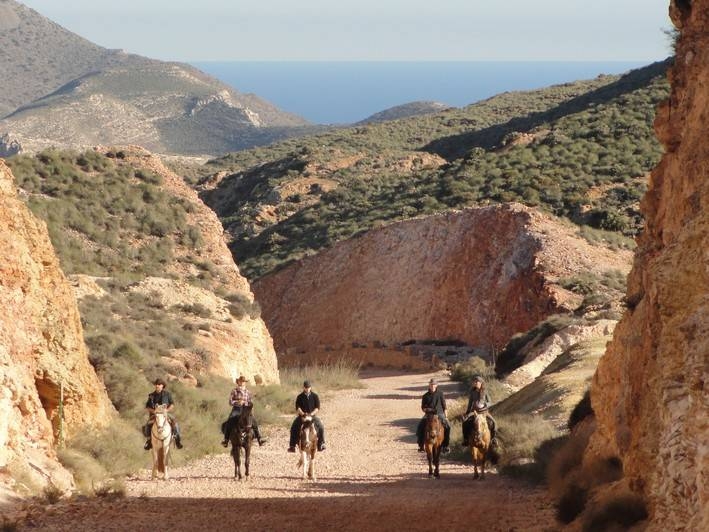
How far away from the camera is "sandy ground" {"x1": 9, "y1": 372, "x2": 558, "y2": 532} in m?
15.6

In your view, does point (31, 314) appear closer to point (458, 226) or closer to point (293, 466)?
point (293, 466)

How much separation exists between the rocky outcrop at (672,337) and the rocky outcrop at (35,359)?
8.35m

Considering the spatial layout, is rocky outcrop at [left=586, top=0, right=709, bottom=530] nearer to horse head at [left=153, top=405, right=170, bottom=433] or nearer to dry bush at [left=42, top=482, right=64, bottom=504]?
horse head at [left=153, top=405, right=170, bottom=433]

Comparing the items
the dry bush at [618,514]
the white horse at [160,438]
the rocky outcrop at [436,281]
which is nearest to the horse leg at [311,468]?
the white horse at [160,438]

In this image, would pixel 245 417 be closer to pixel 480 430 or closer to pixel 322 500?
pixel 322 500

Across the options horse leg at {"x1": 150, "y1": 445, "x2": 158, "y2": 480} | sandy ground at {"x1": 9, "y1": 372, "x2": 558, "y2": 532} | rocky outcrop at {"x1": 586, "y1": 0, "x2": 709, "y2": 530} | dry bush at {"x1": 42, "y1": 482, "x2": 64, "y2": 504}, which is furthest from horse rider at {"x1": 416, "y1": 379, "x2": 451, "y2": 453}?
dry bush at {"x1": 42, "y1": 482, "x2": 64, "y2": 504}

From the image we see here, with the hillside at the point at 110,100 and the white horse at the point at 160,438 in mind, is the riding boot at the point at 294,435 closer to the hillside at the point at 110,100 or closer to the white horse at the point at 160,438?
the white horse at the point at 160,438

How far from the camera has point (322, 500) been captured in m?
18.0

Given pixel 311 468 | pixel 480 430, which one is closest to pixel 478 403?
pixel 480 430

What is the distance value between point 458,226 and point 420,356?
6969mm

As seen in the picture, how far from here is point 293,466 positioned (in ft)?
75.0

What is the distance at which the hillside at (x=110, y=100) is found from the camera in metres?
129

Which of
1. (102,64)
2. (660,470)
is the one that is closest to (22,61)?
(102,64)

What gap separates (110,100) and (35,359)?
12318cm
